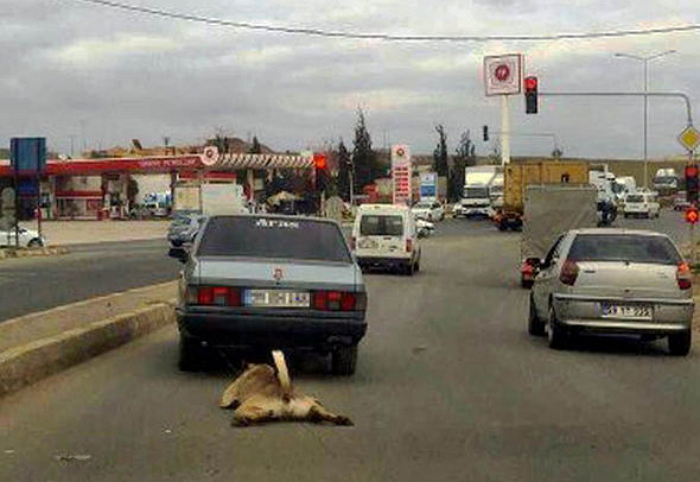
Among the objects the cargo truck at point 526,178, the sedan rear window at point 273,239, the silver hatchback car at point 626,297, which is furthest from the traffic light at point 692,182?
the sedan rear window at point 273,239

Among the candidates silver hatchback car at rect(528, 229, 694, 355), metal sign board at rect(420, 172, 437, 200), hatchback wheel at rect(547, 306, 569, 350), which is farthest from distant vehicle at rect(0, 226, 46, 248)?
metal sign board at rect(420, 172, 437, 200)

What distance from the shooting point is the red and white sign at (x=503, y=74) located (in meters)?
101

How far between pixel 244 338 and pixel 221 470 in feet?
13.0

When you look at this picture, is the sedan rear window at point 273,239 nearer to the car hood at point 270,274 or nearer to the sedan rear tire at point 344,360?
the car hood at point 270,274

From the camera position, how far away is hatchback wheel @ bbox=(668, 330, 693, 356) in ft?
50.0

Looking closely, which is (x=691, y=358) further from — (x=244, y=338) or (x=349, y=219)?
(x=349, y=219)

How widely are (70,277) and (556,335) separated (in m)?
17.5

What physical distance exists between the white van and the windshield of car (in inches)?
1999

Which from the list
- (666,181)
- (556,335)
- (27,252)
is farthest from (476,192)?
(556,335)

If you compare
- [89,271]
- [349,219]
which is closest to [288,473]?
[89,271]

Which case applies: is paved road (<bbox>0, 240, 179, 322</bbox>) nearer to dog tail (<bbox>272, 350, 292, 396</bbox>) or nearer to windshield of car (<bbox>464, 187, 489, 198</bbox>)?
dog tail (<bbox>272, 350, 292, 396</bbox>)

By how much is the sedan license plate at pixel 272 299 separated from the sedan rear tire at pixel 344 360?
27.8 inches

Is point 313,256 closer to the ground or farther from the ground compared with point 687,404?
farther from the ground

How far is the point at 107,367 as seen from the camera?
42.2 ft
